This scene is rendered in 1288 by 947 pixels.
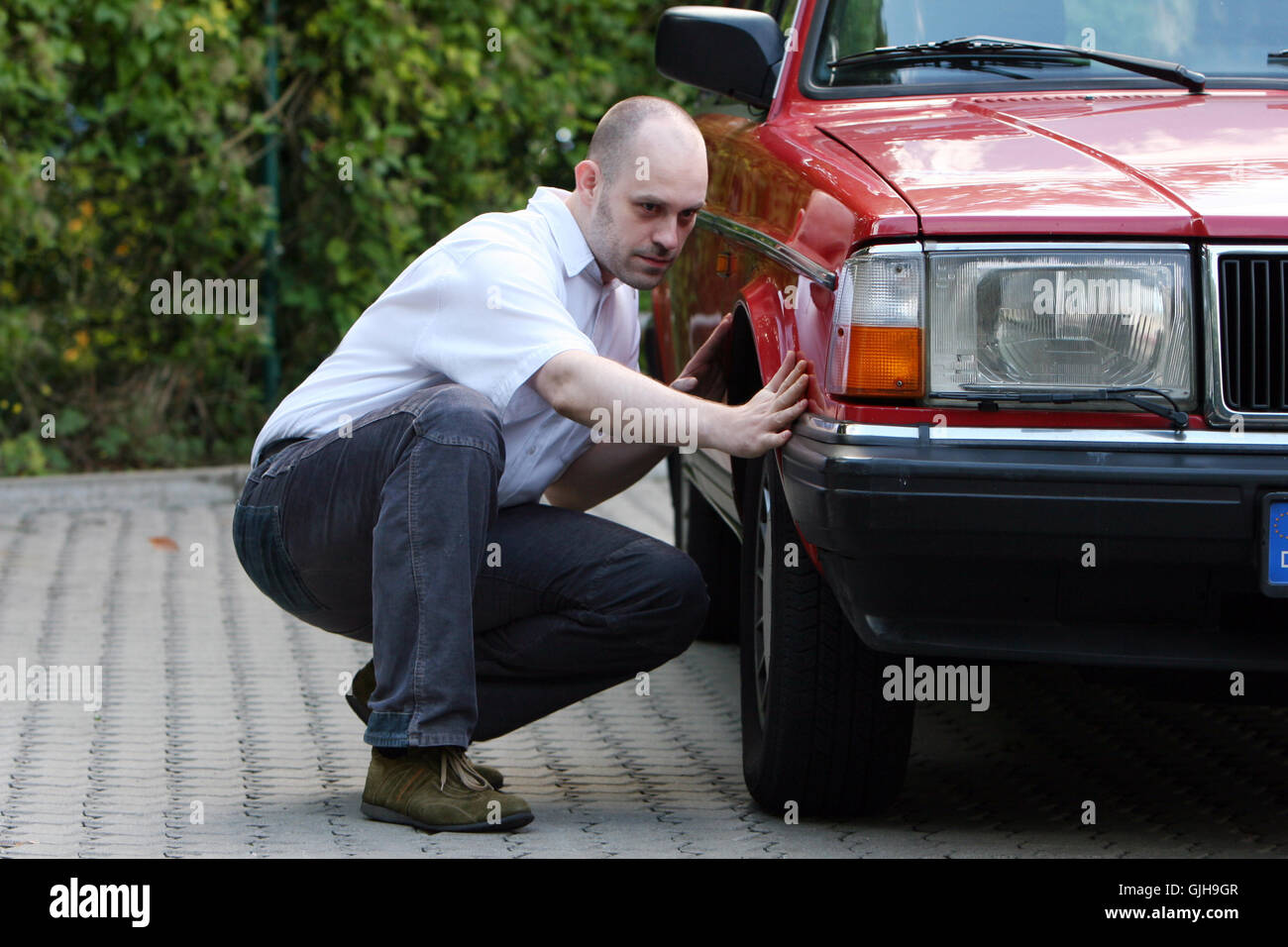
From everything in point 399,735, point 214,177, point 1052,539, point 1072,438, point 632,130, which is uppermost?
point 632,130

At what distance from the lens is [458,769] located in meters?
3.59

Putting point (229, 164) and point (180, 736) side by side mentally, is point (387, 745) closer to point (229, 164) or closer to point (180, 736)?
point (180, 736)

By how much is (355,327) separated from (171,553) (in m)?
3.55

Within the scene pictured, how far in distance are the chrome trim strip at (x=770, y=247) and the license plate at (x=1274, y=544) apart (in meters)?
0.77

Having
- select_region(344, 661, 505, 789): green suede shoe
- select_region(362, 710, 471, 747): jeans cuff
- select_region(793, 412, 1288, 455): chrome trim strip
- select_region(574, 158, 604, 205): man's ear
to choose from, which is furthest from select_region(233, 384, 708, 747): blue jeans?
select_region(793, 412, 1288, 455): chrome trim strip

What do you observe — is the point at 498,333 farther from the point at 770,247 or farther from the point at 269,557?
the point at 269,557

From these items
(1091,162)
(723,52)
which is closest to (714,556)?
(723,52)

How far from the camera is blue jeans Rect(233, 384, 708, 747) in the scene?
3.49 meters

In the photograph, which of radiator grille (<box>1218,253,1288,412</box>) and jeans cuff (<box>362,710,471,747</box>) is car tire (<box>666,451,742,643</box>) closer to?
jeans cuff (<box>362,710,471,747</box>)

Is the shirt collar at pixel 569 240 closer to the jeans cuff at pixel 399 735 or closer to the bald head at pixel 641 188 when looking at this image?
the bald head at pixel 641 188

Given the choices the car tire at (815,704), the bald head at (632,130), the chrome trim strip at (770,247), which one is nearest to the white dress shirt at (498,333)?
the bald head at (632,130)

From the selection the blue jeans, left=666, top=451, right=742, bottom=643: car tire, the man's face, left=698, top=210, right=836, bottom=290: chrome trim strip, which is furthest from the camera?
left=666, top=451, right=742, bottom=643: car tire

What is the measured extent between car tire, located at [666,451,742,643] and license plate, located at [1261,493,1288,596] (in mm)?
2564

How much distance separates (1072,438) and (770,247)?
2.85 ft
